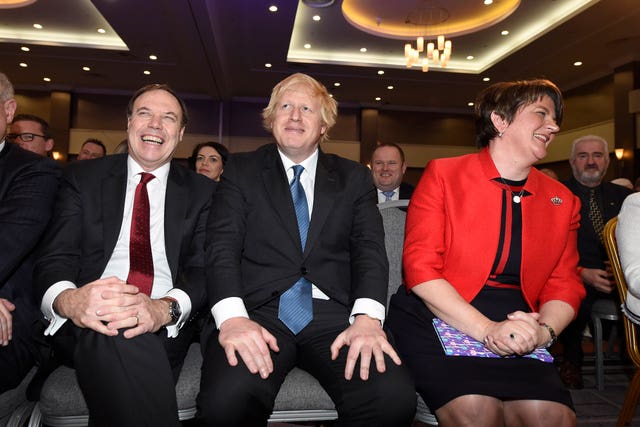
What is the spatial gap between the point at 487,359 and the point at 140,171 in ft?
4.79

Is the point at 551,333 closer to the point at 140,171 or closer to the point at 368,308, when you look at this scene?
the point at 368,308

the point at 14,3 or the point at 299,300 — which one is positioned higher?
the point at 14,3

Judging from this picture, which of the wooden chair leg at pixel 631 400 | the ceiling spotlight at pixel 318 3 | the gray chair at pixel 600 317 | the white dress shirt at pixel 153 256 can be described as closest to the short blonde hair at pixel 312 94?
the white dress shirt at pixel 153 256

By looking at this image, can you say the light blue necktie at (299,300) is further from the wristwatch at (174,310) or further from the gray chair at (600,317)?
the gray chair at (600,317)

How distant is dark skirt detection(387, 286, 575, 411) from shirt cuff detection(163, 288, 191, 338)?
77 centimetres

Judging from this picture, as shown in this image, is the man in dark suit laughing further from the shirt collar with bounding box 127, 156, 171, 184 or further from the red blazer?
the red blazer

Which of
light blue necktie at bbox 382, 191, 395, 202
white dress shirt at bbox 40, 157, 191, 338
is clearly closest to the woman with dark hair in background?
light blue necktie at bbox 382, 191, 395, 202

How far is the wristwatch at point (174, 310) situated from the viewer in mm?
1527

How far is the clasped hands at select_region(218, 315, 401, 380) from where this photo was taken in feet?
4.49

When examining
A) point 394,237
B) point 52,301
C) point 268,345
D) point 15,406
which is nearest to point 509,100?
point 394,237

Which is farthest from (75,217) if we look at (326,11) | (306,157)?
(326,11)

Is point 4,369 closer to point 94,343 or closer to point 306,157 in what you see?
point 94,343

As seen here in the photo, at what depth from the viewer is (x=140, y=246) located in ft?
5.56

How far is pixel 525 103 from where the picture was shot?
1812 mm
